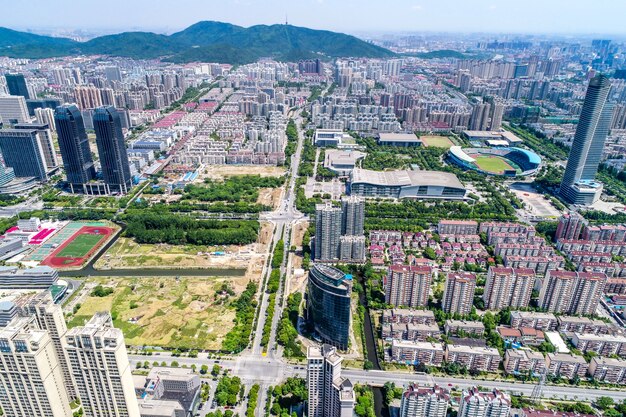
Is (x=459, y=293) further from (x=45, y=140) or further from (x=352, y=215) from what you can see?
(x=45, y=140)

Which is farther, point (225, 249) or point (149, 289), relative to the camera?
point (225, 249)

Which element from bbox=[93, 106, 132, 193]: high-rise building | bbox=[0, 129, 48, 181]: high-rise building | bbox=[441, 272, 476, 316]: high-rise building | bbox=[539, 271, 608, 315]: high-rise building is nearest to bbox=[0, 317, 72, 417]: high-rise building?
bbox=[441, 272, 476, 316]: high-rise building

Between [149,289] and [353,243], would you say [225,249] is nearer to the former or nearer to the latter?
[149,289]

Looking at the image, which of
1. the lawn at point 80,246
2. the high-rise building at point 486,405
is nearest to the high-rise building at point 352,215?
the high-rise building at point 486,405

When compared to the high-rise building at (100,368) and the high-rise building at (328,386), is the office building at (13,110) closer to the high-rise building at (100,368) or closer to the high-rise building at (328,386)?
the high-rise building at (100,368)

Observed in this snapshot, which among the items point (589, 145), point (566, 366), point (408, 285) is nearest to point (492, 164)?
point (589, 145)

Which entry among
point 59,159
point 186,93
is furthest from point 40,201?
point 186,93

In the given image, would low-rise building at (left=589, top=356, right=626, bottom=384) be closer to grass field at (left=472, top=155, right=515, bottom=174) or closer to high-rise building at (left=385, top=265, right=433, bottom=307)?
high-rise building at (left=385, top=265, right=433, bottom=307)

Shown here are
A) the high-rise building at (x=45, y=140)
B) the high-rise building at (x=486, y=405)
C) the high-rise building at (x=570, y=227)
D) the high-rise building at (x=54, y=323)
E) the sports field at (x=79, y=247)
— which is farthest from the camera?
the high-rise building at (x=45, y=140)
